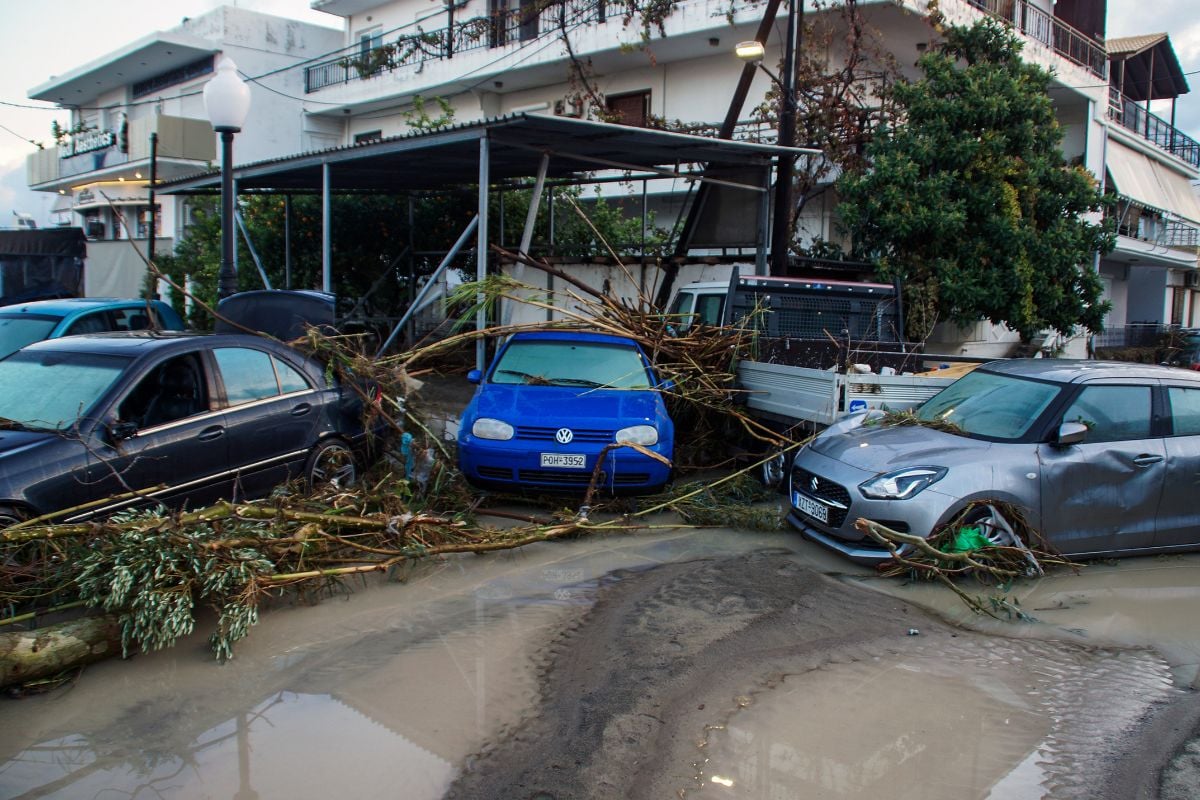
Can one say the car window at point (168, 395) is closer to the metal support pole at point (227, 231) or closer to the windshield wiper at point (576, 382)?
the windshield wiper at point (576, 382)

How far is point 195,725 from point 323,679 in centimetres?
64

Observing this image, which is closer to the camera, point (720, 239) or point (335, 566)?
point (335, 566)

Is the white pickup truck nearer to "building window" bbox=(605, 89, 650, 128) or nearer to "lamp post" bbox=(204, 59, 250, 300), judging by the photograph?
"lamp post" bbox=(204, 59, 250, 300)

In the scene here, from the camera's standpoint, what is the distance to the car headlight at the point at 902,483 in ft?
19.8

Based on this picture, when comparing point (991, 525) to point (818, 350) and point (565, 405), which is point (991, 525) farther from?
point (818, 350)

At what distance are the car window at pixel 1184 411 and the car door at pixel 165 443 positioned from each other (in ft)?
22.9

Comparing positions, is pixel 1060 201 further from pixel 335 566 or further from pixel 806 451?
pixel 335 566

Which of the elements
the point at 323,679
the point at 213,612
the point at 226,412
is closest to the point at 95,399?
the point at 226,412

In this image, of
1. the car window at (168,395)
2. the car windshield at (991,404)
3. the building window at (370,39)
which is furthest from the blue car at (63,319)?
the building window at (370,39)

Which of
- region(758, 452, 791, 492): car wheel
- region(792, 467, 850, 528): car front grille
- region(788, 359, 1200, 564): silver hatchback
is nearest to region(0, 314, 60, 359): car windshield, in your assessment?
region(758, 452, 791, 492): car wheel

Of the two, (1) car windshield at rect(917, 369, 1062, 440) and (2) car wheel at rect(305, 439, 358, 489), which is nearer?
(1) car windshield at rect(917, 369, 1062, 440)

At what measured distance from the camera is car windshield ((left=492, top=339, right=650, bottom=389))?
8.34 m

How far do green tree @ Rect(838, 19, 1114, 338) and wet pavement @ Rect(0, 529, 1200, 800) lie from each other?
891cm

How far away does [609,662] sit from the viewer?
15.2ft
